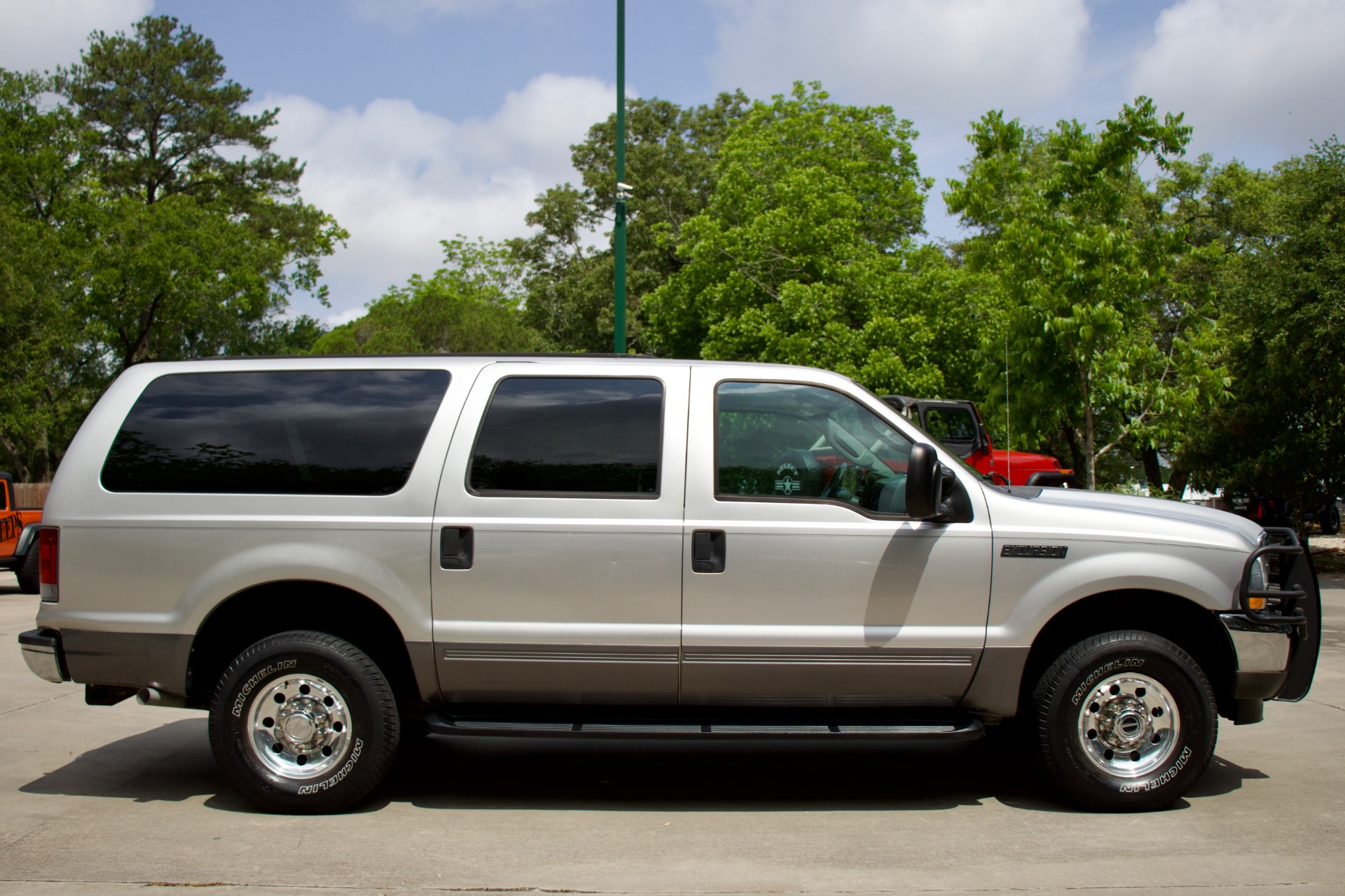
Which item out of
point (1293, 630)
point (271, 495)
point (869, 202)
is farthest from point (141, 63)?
point (1293, 630)

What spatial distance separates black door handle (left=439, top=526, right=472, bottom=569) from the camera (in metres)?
5.09

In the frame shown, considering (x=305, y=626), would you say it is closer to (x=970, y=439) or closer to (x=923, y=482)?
(x=923, y=482)

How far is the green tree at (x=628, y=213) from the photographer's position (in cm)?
3891

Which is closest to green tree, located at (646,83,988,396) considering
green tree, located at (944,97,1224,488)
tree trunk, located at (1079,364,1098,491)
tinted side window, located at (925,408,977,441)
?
green tree, located at (944,97,1224,488)

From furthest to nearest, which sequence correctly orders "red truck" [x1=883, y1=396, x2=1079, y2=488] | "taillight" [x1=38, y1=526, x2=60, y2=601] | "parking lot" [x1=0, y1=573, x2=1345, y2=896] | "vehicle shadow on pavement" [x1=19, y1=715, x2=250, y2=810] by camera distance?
"red truck" [x1=883, y1=396, x2=1079, y2=488], "vehicle shadow on pavement" [x1=19, y1=715, x2=250, y2=810], "taillight" [x1=38, y1=526, x2=60, y2=601], "parking lot" [x1=0, y1=573, x2=1345, y2=896]

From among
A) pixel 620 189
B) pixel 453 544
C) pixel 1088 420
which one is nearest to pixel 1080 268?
pixel 1088 420

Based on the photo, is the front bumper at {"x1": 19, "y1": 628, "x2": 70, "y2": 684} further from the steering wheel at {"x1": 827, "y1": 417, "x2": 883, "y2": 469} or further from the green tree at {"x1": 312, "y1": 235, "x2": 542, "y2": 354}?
the green tree at {"x1": 312, "y1": 235, "x2": 542, "y2": 354}

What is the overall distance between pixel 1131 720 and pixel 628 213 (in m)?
33.8

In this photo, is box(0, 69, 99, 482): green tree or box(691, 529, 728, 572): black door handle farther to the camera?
box(0, 69, 99, 482): green tree

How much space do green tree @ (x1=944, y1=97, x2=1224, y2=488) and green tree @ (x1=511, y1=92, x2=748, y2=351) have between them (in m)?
18.9

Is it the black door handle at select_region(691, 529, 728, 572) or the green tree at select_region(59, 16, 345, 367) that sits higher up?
the green tree at select_region(59, 16, 345, 367)

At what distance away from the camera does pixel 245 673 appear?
5.11m

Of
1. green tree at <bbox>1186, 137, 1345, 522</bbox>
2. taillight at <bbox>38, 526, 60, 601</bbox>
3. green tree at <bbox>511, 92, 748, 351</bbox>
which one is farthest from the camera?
green tree at <bbox>511, 92, 748, 351</bbox>

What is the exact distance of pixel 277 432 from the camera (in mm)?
5348
